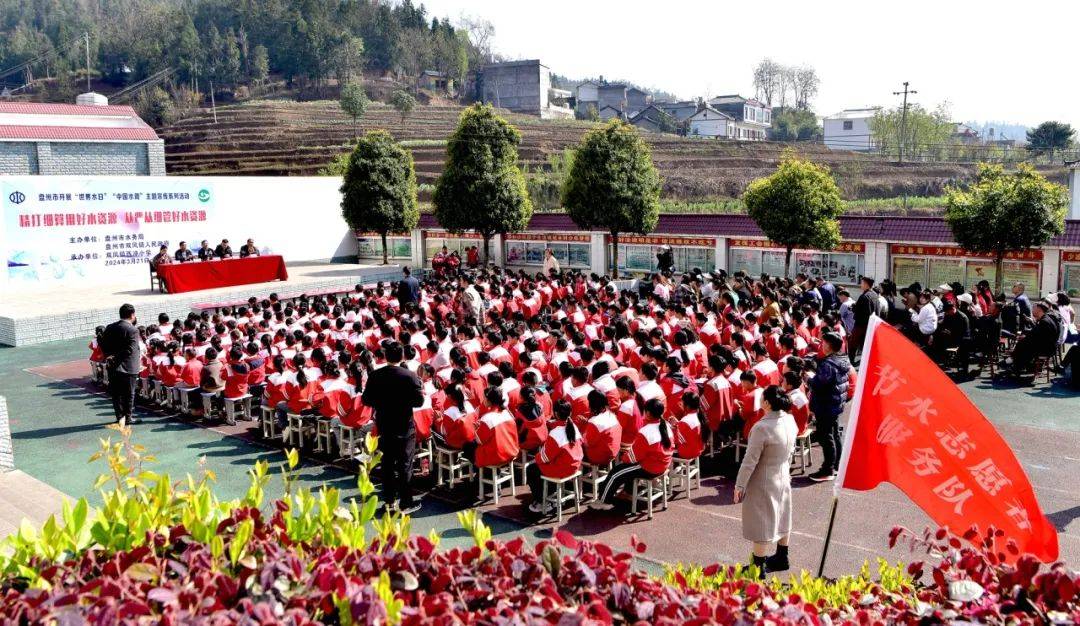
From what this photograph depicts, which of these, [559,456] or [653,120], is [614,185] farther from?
[653,120]

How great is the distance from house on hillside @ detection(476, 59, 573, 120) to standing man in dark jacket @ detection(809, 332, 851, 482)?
86266 millimetres

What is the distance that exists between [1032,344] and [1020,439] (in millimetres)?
2908

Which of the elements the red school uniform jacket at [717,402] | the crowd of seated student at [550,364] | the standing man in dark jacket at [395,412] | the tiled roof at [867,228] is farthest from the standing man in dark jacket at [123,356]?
the tiled roof at [867,228]

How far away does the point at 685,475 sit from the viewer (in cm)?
749

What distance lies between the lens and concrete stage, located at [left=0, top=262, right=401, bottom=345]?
16.2 meters

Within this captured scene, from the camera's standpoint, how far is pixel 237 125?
6631 cm

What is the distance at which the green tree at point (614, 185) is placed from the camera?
67.8 ft

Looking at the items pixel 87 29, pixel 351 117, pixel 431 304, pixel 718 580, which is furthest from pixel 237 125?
pixel 718 580

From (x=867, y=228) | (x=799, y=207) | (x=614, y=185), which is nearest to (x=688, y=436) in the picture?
(x=799, y=207)

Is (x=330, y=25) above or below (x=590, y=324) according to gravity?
above

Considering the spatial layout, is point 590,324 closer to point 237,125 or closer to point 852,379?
point 852,379

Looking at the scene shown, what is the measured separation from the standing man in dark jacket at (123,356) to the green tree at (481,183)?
46.4 ft

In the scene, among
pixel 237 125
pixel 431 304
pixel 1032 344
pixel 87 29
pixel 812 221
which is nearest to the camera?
pixel 1032 344

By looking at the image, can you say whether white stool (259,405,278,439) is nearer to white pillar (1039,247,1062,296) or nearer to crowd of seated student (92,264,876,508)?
crowd of seated student (92,264,876,508)
